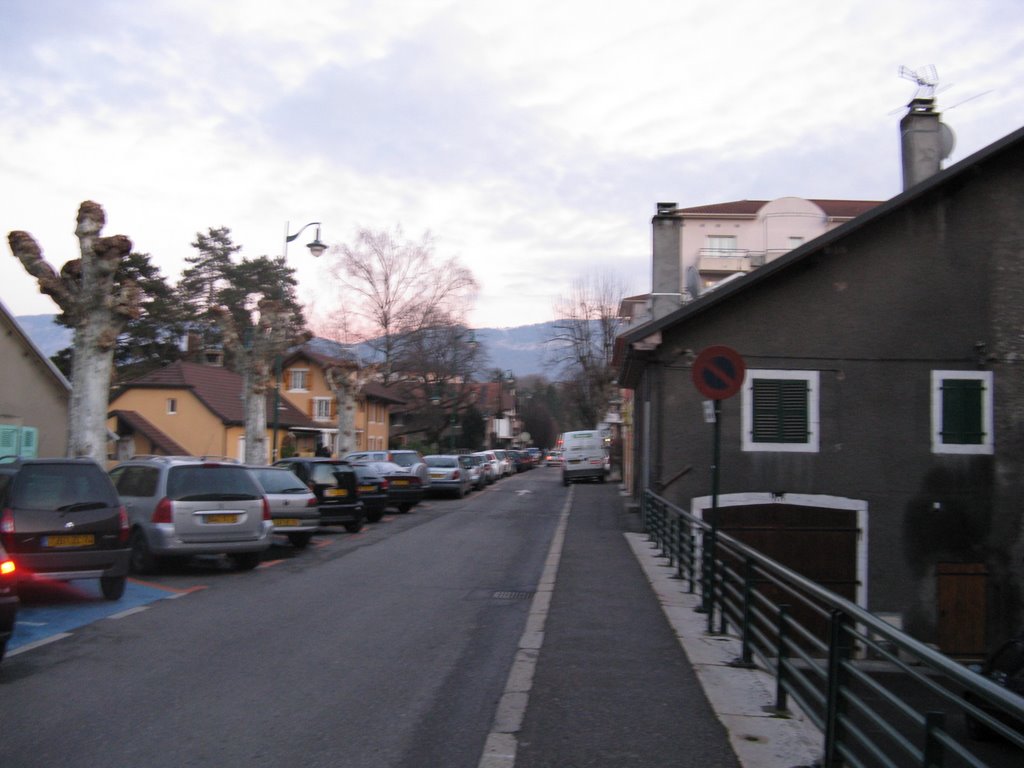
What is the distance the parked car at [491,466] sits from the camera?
1675 inches

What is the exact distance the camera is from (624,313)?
60.8 m

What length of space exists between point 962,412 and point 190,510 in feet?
44.5

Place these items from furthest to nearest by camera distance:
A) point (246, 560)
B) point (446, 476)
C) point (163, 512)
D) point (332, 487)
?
point (446, 476) < point (332, 487) < point (246, 560) < point (163, 512)

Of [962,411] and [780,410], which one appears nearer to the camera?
[962,411]

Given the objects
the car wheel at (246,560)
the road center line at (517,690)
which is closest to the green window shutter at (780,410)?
the road center line at (517,690)

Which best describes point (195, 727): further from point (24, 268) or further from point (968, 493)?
point (968, 493)

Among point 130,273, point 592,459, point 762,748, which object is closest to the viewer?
point 762,748

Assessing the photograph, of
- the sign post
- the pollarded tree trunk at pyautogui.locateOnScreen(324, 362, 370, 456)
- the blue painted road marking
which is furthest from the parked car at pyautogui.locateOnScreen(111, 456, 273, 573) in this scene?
the pollarded tree trunk at pyautogui.locateOnScreen(324, 362, 370, 456)

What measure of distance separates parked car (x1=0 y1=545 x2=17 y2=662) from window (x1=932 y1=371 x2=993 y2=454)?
50.2ft

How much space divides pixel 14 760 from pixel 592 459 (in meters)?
39.7

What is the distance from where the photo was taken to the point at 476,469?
38.7 m

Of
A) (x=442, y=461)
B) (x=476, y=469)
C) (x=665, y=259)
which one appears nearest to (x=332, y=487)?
(x=665, y=259)

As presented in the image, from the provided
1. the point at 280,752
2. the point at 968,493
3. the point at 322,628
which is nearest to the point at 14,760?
the point at 280,752

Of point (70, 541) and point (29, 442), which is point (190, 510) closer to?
point (70, 541)
